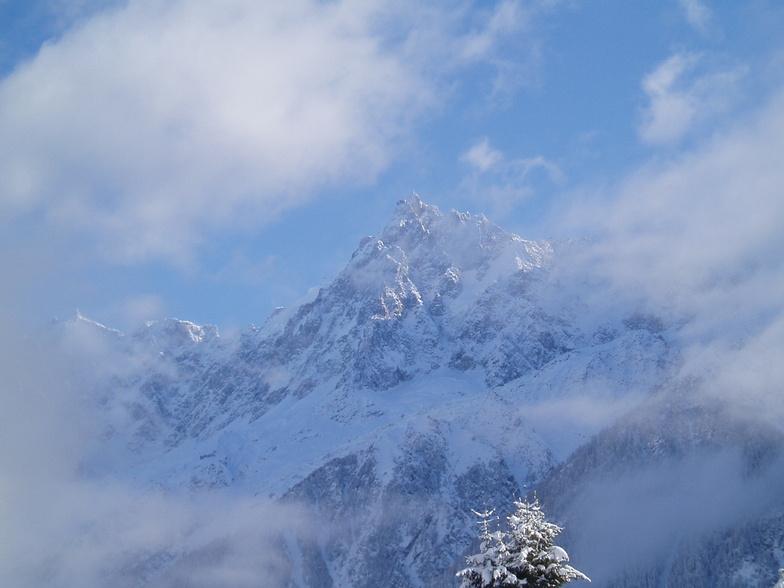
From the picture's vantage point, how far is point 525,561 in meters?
33.4

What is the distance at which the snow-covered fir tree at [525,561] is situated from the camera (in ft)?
110

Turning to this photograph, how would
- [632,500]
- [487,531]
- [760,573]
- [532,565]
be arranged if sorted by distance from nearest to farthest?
1. [532,565]
2. [487,531]
3. [760,573]
4. [632,500]

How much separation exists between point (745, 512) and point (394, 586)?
274ft

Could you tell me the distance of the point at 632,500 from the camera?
641 ft

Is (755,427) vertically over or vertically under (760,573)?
over

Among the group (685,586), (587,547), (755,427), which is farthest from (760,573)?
(755,427)

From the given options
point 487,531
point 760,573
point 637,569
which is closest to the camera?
point 487,531

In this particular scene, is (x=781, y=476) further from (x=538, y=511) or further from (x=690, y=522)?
(x=538, y=511)

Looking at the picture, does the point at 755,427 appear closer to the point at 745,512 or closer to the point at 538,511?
the point at 745,512

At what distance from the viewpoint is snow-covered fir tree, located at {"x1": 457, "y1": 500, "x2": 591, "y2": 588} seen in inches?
1316

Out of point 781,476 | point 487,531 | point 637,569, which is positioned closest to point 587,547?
point 637,569

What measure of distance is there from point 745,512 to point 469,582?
15654cm

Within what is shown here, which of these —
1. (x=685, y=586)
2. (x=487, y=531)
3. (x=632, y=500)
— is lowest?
(x=487, y=531)

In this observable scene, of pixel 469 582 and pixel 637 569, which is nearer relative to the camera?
pixel 469 582
